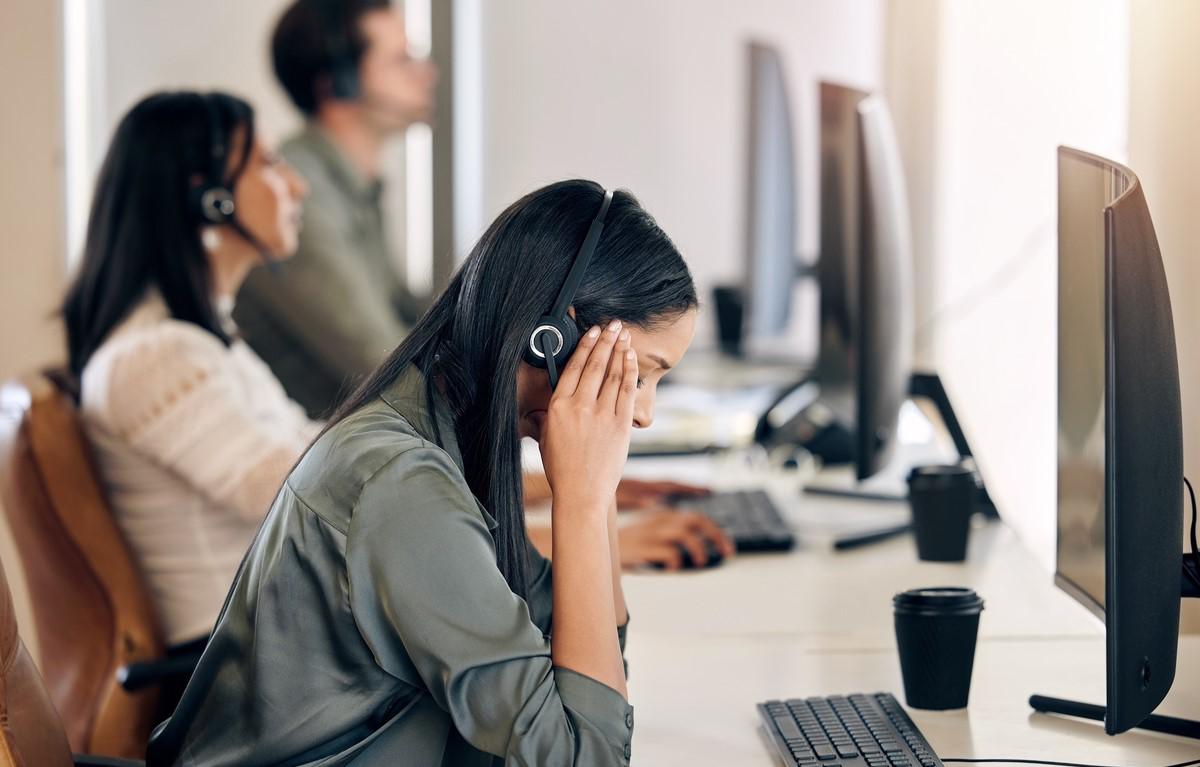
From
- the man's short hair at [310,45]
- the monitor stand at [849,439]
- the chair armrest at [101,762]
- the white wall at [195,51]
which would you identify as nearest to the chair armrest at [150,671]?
the chair armrest at [101,762]

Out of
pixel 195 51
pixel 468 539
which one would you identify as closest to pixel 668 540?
pixel 468 539

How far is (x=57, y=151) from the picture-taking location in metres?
3.03

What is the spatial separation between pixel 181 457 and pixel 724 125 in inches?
99.8

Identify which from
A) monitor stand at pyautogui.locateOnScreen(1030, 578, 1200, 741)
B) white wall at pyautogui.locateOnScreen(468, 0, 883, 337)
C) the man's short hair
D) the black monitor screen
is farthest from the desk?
white wall at pyautogui.locateOnScreen(468, 0, 883, 337)

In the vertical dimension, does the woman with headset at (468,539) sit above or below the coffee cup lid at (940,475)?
above

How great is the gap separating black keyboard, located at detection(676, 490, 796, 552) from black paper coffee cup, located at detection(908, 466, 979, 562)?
18 cm

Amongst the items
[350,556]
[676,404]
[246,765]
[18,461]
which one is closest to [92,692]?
[18,461]

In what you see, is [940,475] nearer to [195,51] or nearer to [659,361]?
[659,361]

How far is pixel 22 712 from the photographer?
35.1 inches

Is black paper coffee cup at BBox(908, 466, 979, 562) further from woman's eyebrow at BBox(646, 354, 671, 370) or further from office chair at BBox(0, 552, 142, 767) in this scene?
office chair at BBox(0, 552, 142, 767)

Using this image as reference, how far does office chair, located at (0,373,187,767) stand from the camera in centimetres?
142

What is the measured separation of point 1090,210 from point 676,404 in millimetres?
1898

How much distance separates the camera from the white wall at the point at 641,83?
147 inches

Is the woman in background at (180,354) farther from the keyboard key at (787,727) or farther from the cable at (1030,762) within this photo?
the cable at (1030,762)
